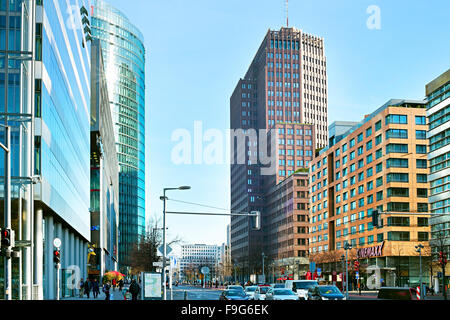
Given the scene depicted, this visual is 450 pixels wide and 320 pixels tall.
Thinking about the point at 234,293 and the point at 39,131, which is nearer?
the point at 234,293

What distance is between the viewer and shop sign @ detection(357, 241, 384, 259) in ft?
363

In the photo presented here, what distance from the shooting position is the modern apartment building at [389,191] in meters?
109

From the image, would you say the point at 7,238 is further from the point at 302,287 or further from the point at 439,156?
the point at 439,156

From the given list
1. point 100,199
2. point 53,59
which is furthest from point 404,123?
point 53,59

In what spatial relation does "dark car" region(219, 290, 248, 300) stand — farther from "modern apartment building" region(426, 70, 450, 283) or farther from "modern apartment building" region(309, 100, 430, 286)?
"modern apartment building" region(309, 100, 430, 286)

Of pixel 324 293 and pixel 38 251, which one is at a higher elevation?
pixel 38 251

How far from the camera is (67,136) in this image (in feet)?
197

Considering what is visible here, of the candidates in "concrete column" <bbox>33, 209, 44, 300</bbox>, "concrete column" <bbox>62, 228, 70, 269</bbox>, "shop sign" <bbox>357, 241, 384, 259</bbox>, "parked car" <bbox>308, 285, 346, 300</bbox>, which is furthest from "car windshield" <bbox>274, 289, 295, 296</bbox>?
"shop sign" <bbox>357, 241, 384, 259</bbox>

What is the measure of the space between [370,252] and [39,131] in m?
84.9

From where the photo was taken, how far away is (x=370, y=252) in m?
115

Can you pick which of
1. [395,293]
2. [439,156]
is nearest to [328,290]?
[395,293]

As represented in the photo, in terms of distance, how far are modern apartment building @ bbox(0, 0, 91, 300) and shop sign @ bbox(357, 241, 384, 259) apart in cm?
6396

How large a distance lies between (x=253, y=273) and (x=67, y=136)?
464ft
